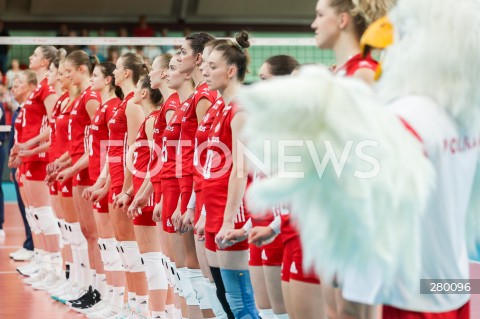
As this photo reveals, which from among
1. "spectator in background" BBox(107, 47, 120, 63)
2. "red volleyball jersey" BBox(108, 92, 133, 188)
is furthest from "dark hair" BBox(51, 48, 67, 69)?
"spectator in background" BBox(107, 47, 120, 63)

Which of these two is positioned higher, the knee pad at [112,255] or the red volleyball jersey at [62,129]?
the red volleyball jersey at [62,129]

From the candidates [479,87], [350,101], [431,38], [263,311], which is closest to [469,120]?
[479,87]

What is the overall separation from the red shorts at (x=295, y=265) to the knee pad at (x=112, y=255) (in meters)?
3.51

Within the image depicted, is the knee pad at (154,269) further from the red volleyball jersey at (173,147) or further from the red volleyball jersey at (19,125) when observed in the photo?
the red volleyball jersey at (19,125)

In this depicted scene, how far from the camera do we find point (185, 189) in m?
5.41

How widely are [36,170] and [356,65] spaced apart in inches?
254

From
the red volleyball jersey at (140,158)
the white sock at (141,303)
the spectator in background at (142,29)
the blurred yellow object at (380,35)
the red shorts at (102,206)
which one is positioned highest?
the spectator in background at (142,29)

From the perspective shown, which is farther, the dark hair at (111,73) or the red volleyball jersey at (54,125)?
the red volleyball jersey at (54,125)

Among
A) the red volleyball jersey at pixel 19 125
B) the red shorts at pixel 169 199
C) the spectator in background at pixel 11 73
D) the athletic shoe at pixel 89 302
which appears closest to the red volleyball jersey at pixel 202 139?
the red shorts at pixel 169 199

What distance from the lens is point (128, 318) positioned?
264 inches

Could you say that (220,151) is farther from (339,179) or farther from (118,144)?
(339,179)

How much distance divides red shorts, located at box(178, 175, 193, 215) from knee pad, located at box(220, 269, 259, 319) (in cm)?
75

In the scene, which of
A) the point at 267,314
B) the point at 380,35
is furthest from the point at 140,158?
the point at 380,35

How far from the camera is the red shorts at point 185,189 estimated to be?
17.6ft
